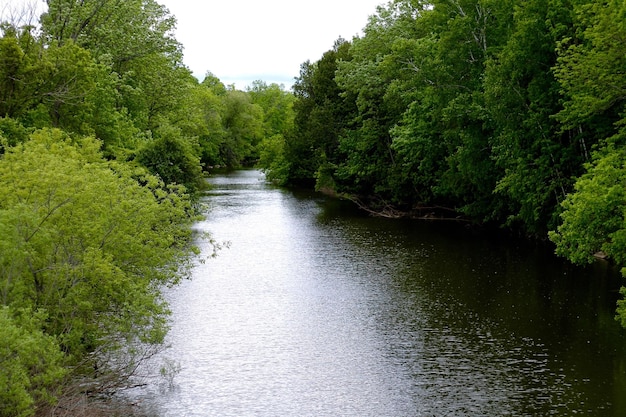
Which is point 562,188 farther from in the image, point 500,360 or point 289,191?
point 289,191

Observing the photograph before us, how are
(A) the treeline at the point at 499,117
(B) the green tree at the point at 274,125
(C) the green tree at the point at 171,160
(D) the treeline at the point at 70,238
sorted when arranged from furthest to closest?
(B) the green tree at the point at 274,125, (C) the green tree at the point at 171,160, (A) the treeline at the point at 499,117, (D) the treeline at the point at 70,238

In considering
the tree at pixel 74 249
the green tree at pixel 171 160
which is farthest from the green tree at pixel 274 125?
the tree at pixel 74 249

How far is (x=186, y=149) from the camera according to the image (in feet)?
130

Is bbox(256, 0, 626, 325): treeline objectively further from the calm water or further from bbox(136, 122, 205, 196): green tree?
bbox(136, 122, 205, 196): green tree

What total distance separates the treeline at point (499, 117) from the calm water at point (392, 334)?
2.31 meters

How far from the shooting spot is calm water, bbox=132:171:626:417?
17.3m

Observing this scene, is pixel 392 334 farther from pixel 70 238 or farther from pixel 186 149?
pixel 186 149

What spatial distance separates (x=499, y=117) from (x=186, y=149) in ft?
54.0

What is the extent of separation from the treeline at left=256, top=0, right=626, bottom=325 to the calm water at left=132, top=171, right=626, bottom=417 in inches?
91.1

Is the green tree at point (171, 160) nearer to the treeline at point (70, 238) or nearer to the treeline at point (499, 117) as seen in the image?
the treeline at point (70, 238)

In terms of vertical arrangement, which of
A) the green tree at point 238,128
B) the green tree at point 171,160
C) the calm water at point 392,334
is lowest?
the calm water at point 392,334

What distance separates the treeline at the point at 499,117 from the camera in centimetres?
2506

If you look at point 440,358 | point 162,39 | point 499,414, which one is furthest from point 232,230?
point 499,414

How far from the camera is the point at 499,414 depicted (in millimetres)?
16406
